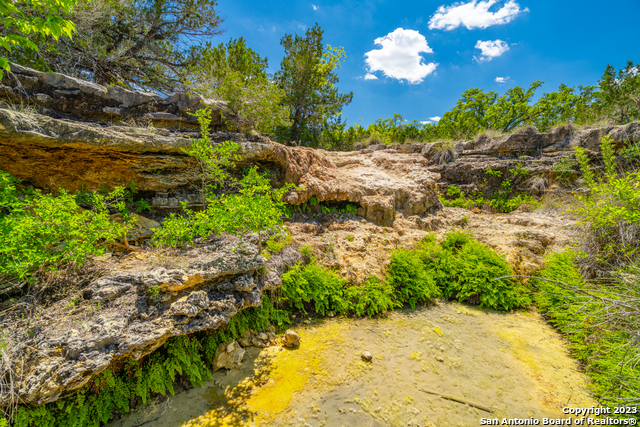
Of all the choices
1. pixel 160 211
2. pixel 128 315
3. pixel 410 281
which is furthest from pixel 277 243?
pixel 410 281

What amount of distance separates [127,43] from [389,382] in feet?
43.7

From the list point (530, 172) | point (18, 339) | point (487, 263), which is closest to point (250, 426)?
point (18, 339)

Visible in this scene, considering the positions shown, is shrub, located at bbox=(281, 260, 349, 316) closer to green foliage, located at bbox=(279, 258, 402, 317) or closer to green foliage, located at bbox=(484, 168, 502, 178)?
green foliage, located at bbox=(279, 258, 402, 317)

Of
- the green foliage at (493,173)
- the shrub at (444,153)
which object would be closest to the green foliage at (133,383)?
the shrub at (444,153)

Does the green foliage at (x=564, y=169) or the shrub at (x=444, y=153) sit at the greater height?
the shrub at (x=444, y=153)

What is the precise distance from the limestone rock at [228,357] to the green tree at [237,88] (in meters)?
6.21

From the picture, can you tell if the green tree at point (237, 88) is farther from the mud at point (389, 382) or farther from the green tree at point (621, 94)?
the green tree at point (621, 94)

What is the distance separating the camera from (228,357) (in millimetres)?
4023

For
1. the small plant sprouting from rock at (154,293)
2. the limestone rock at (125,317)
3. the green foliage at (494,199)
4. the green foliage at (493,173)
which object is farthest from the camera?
the green foliage at (493,173)

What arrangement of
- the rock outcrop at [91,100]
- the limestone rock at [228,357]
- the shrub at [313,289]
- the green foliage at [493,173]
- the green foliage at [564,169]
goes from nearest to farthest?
the limestone rock at [228,357] → the rock outcrop at [91,100] → the shrub at [313,289] → the green foliage at [564,169] → the green foliage at [493,173]

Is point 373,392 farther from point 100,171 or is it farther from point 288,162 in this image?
point 100,171

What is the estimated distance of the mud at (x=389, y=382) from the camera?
10.5 ft

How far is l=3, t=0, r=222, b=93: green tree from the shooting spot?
727 centimetres

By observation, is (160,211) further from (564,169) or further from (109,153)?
(564,169)
